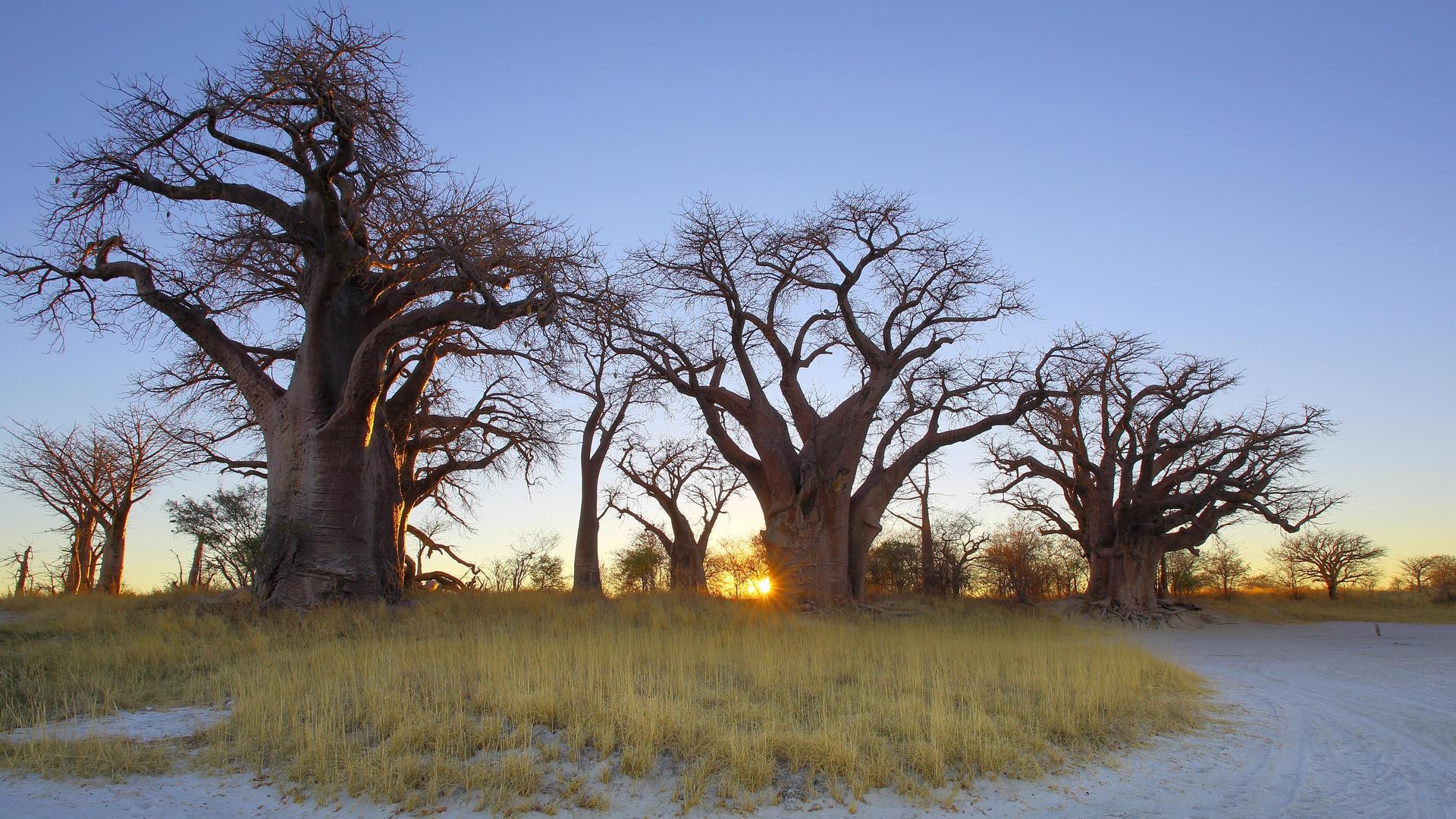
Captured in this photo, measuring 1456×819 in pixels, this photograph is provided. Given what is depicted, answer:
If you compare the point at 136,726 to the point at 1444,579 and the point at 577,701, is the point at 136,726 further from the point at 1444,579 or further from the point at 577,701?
the point at 1444,579

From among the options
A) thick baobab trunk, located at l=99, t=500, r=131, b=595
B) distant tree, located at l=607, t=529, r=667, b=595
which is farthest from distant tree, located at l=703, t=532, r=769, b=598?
thick baobab trunk, located at l=99, t=500, r=131, b=595

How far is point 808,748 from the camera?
17.6 feet

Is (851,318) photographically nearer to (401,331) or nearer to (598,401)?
(598,401)

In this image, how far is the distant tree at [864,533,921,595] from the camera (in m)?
26.8

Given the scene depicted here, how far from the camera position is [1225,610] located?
26.4 metres

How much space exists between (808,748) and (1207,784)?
2.63 metres

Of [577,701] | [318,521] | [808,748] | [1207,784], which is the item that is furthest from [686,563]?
[1207,784]

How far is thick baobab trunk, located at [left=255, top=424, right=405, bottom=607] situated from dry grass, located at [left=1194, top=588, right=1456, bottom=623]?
23713 mm

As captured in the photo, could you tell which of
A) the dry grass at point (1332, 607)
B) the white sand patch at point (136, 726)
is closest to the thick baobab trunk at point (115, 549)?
the white sand patch at point (136, 726)

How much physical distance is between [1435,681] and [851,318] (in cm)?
944

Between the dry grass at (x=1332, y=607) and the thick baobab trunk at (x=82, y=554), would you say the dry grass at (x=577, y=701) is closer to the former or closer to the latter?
the thick baobab trunk at (x=82, y=554)

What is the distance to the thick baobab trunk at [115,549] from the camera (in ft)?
64.2

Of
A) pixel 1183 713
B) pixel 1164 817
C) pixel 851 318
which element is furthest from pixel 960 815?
pixel 851 318

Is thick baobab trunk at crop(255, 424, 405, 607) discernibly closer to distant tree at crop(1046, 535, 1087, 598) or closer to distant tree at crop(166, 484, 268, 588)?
distant tree at crop(166, 484, 268, 588)
